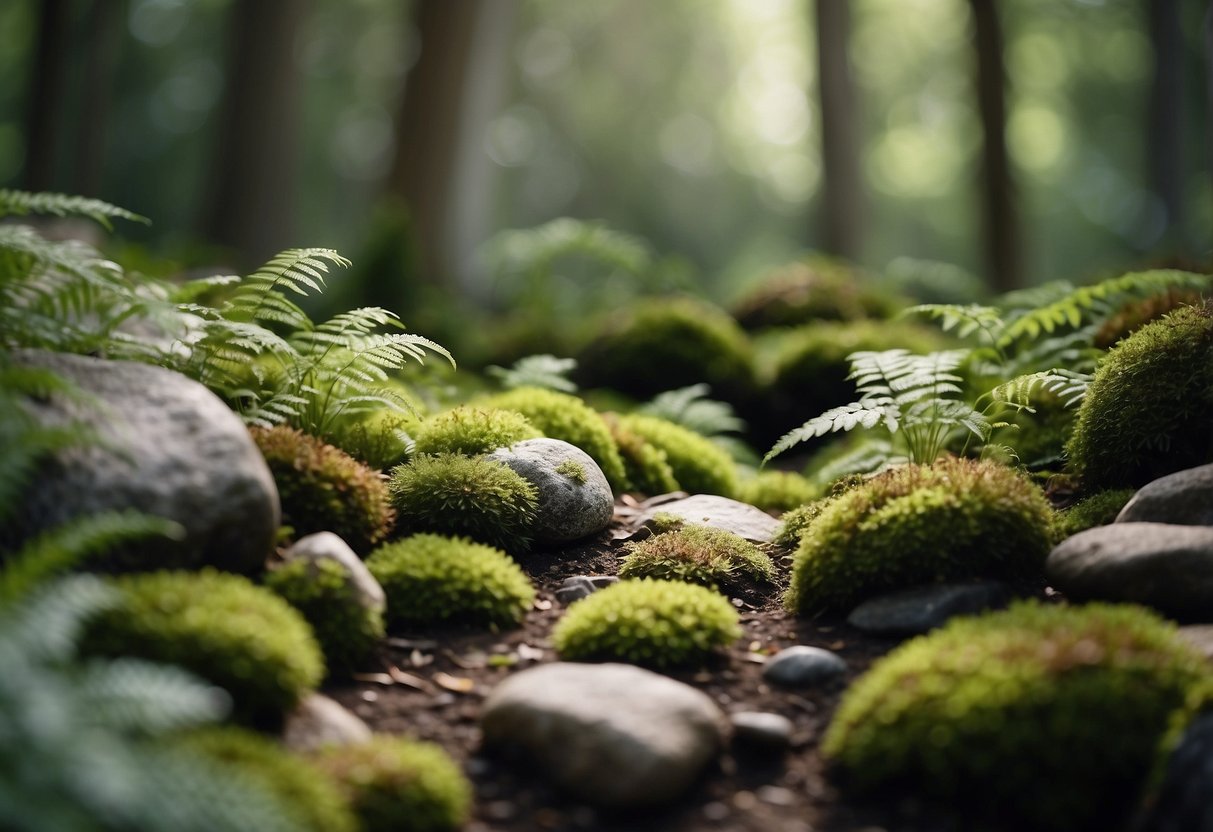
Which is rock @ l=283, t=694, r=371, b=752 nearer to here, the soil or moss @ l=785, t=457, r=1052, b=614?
the soil

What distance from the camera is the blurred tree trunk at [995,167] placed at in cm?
1365

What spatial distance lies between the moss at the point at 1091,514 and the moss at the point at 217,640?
373 centimetres

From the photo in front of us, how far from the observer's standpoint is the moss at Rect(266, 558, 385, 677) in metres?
4.00

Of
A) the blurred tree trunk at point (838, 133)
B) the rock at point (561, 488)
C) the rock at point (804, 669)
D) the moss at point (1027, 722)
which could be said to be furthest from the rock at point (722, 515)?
the blurred tree trunk at point (838, 133)

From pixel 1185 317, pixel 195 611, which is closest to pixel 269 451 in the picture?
pixel 195 611

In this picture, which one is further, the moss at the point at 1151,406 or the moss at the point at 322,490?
the moss at the point at 1151,406

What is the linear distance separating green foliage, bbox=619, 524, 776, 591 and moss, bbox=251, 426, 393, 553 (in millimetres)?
1369

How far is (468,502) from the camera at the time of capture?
5.11m

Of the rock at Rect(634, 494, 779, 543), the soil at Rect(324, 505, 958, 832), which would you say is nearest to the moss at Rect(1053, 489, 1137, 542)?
the soil at Rect(324, 505, 958, 832)

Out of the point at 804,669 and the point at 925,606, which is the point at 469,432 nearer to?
the point at 804,669

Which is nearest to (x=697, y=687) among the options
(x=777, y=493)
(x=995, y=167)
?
(x=777, y=493)

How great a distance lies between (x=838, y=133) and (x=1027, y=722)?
544 inches

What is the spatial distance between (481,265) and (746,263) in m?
24.7

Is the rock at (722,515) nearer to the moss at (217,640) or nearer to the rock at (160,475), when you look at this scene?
the rock at (160,475)
